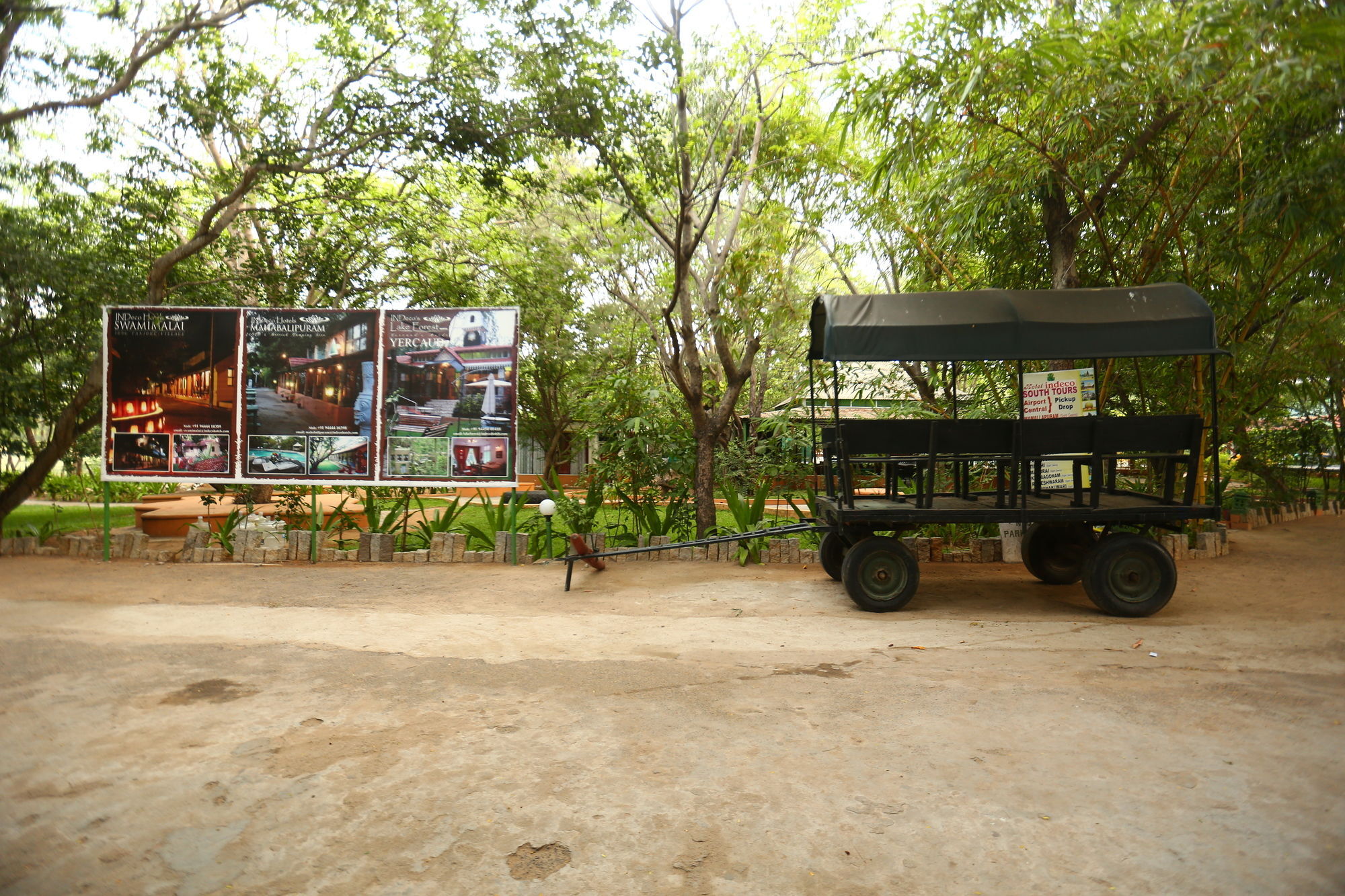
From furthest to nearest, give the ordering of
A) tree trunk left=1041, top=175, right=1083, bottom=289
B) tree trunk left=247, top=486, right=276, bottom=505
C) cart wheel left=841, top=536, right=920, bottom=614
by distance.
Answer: tree trunk left=247, top=486, right=276, bottom=505
tree trunk left=1041, top=175, right=1083, bottom=289
cart wheel left=841, top=536, right=920, bottom=614

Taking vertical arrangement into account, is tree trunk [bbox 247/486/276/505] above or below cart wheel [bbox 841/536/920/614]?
above

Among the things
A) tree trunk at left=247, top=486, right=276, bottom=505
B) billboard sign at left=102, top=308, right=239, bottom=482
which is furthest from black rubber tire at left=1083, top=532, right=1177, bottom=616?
tree trunk at left=247, top=486, right=276, bottom=505

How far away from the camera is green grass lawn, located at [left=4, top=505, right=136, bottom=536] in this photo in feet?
36.6

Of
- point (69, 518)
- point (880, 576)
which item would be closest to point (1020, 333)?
point (880, 576)

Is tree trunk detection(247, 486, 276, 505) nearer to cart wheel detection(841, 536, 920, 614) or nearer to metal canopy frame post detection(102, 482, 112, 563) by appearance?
metal canopy frame post detection(102, 482, 112, 563)

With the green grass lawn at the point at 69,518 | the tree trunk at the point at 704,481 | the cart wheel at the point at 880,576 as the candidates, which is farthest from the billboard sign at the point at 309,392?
the cart wheel at the point at 880,576

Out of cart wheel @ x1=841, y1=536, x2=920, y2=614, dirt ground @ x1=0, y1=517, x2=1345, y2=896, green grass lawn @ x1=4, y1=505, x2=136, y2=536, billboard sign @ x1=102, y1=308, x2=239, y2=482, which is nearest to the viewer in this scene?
dirt ground @ x1=0, y1=517, x2=1345, y2=896

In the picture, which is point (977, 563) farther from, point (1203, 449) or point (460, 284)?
point (460, 284)

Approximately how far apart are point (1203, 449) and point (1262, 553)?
5.31 ft

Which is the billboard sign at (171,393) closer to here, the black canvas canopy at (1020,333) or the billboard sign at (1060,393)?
the black canvas canopy at (1020,333)

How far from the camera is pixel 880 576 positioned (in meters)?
6.25

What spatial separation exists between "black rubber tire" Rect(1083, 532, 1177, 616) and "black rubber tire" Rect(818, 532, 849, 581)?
1974 millimetres

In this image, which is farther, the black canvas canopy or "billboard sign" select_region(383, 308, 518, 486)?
"billboard sign" select_region(383, 308, 518, 486)

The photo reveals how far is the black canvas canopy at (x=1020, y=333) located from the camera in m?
6.07
